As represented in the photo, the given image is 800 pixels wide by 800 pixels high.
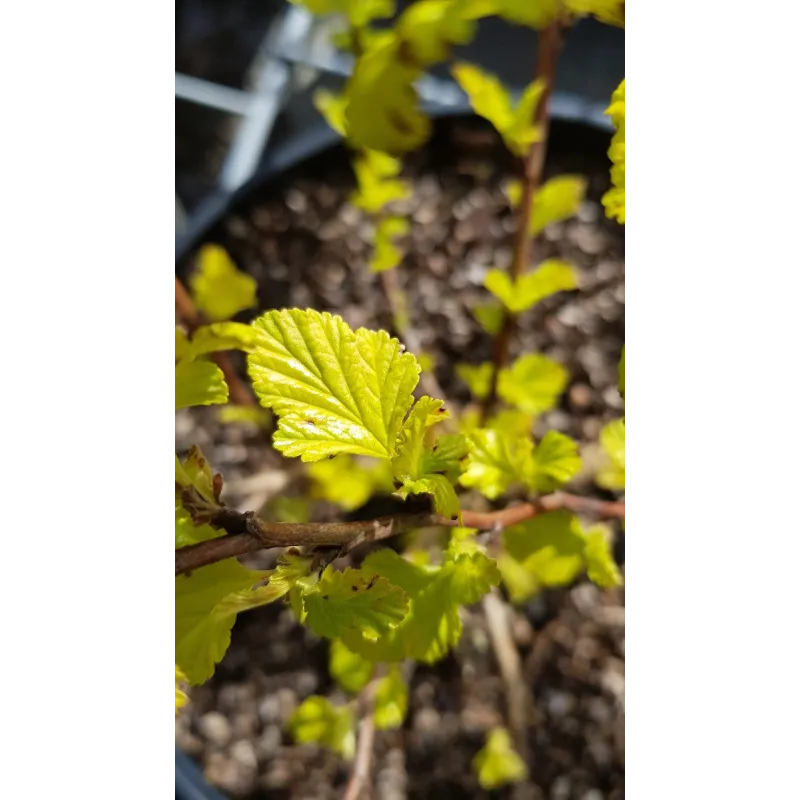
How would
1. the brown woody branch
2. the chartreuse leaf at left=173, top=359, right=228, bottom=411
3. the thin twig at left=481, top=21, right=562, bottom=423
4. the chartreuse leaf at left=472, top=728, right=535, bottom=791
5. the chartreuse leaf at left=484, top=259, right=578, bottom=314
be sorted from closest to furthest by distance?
the brown woody branch, the chartreuse leaf at left=173, top=359, right=228, bottom=411, the thin twig at left=481, top=21, right=562, bottom=423, the chartreuse leaf at left=484, top=259, right=578, bottom=314, the chartreuse leaf at left=472, top=728, right=535, bottom=791

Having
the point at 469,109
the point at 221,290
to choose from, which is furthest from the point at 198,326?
the point at 469,109

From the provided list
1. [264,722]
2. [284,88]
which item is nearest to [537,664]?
[264,722]

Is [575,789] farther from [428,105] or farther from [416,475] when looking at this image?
[428,105]

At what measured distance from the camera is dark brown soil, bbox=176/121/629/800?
823mm

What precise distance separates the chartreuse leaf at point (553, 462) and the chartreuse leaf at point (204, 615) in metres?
0.27

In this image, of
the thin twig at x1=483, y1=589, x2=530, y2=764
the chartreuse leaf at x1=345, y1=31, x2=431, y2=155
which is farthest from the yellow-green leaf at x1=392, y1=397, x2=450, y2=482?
the thin twig at x1=483, y1=589, x2=530, y2=764

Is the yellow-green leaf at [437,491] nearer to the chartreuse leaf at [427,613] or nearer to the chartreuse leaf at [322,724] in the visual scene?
the chartreuse leaf at [427,613]

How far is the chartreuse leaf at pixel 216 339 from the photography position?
49 centimetres

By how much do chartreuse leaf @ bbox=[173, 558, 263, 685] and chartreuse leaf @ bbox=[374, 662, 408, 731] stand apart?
366 mm

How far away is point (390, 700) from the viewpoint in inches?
29.1

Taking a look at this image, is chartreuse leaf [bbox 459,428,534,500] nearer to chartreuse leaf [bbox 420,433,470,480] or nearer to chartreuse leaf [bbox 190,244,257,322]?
chartreuse leaf [bbox 420,433,470,480]

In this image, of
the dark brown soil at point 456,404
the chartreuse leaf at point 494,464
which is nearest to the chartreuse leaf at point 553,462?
the chartreuse leaf at point 494,464
